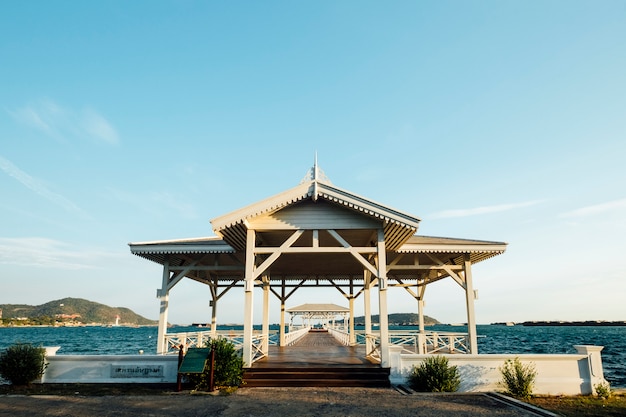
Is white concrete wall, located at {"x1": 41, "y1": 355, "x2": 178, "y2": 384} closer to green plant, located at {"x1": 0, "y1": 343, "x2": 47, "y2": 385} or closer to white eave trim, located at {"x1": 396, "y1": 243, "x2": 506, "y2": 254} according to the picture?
green plant, located at {"x1": 0, "y1": 343, "x2": 47, "y2": 385}

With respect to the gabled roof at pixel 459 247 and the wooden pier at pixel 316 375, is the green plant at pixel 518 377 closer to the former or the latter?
the wooden pier at pixel 316 375

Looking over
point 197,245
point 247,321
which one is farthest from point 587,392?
point 197,245

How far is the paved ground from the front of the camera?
7992 mm

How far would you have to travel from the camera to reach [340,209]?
12.3 m

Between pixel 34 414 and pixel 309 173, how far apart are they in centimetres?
815

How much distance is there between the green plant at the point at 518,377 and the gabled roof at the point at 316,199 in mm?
4150

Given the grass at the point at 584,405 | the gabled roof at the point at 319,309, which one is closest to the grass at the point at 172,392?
the grass at the point at 584,405

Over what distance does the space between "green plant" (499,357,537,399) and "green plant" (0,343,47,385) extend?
39.2ft

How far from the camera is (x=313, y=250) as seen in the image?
11.7m

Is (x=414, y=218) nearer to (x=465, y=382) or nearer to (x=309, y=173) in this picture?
(x=309, y=173)

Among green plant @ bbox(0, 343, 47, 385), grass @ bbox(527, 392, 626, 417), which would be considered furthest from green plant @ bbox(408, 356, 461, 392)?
green plant @ bbox(0, 343, 47, 385)

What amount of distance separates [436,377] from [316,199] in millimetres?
5356

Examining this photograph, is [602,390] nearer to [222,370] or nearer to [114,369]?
[222,370]

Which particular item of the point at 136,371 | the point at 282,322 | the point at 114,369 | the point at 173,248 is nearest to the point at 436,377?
the point at 136,371
